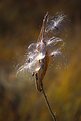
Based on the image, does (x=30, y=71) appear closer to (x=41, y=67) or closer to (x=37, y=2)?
(x=41, y=67)

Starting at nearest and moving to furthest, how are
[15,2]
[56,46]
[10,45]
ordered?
[56,46], [10,45], [15,2]

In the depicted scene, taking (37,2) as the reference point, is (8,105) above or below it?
below

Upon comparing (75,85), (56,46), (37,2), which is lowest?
(56,46)

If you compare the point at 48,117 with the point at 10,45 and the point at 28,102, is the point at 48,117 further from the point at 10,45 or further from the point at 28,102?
the point at 10,45

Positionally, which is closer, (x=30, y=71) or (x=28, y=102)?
(x=30, y=71)

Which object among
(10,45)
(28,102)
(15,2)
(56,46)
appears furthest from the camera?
(15,2)

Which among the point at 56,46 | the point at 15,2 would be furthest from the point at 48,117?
the point at 15,2
